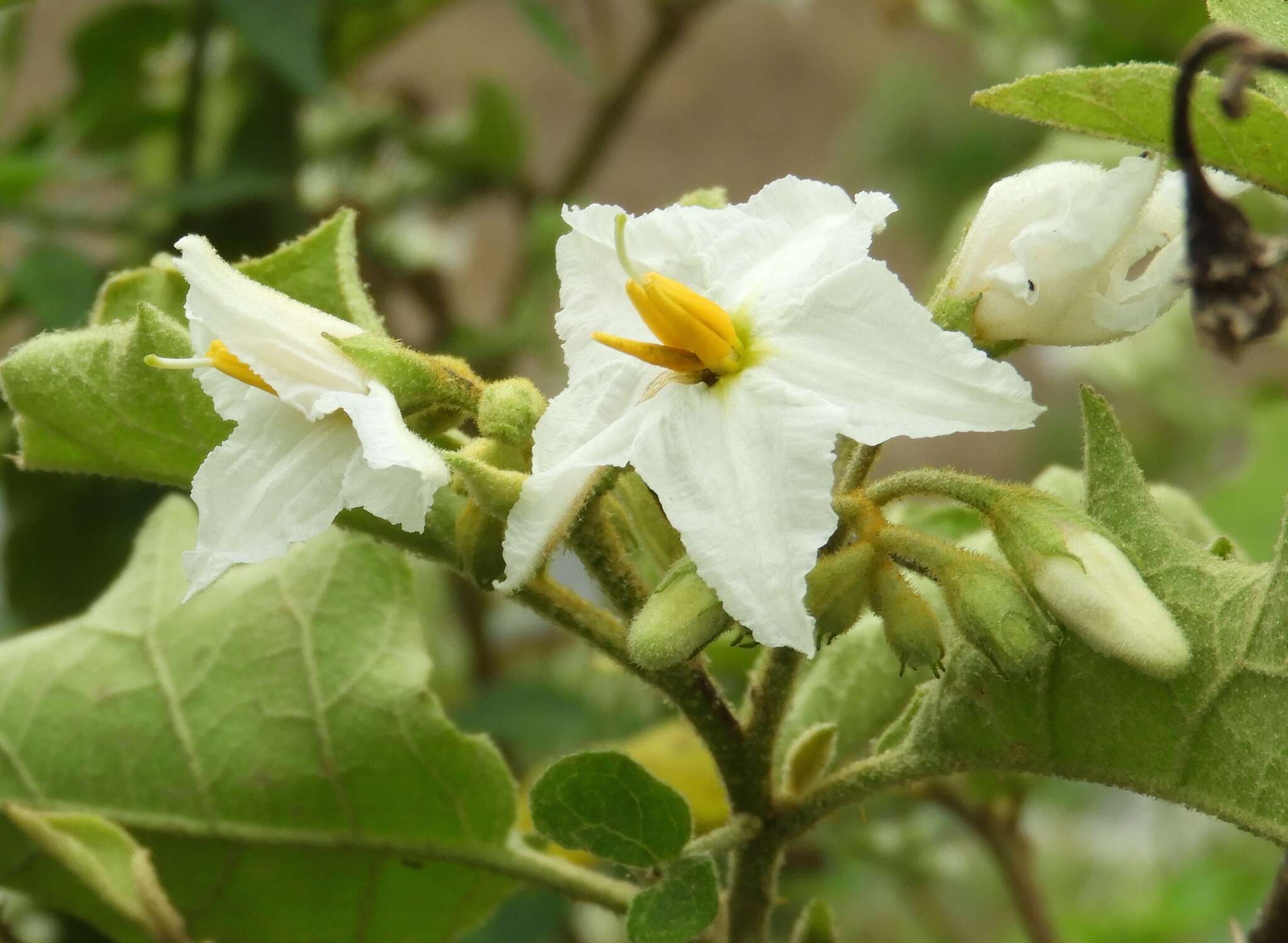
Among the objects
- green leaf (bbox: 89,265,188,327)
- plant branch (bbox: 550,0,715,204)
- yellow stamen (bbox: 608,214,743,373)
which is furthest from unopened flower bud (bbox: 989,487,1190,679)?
plant branch (bbox: 550,0,715,204)

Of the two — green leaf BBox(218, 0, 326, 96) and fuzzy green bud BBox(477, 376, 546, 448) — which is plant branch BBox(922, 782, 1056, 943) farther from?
green leaf BBox(218, 0, 326, 96)

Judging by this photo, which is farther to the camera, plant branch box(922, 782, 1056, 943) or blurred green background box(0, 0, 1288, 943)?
blurred green background box(0, 0, 1288, 943)

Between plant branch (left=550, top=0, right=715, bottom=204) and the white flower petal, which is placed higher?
the white flower petal

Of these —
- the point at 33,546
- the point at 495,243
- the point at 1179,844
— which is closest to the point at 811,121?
the point at 495,243

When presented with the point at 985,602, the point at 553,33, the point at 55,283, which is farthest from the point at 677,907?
the point at 553,33

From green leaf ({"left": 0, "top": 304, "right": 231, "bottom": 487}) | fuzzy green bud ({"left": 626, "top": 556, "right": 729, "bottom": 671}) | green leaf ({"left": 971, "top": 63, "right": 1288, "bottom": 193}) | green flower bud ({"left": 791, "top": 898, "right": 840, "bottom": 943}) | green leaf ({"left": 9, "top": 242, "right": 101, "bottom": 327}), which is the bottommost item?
green leaf ({"left": 9, "top": 242, "right": 101, "bottom": 327})

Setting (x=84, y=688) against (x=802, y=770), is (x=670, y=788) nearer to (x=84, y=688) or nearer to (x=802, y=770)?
(x=802, y=770)

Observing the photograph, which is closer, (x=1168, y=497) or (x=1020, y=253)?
(x=1020, y=253)
